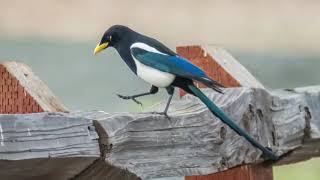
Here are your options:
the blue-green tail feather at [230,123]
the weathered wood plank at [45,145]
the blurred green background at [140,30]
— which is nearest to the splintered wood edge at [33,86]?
the weathered wood plank at [45,145]

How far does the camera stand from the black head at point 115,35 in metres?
3.67

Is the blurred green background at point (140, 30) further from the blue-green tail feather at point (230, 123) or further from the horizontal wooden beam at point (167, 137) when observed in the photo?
the blue-green tail feather at point (230, 123)

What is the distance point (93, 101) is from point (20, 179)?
763cm

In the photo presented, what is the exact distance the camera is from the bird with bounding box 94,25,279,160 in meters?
3.22

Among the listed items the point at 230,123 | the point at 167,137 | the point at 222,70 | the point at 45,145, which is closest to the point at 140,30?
the point at 222,70

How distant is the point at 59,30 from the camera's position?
15539 millimetres

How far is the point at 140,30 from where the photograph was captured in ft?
46.3

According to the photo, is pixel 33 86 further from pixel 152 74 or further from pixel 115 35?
pixel 115 35

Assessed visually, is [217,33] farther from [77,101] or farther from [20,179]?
[20,179]

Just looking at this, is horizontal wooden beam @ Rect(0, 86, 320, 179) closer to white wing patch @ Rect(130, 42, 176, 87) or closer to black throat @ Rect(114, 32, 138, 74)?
white wing patch @ Rect(130, 42, 176, 87)

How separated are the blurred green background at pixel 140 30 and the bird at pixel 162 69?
4812mm

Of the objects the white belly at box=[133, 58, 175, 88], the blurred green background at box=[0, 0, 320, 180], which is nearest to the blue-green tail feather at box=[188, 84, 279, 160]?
the white belly at box=[133, 58, 175, 88]

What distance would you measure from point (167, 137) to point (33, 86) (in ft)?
1.10

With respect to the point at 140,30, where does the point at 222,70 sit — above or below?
below
